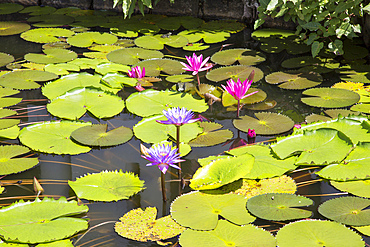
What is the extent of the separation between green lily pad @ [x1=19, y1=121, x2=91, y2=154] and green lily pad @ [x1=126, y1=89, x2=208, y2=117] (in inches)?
15.3

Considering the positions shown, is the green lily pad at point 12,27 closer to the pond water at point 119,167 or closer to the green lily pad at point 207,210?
the pond water at point 119,167

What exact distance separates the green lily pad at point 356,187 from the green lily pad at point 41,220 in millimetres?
1296

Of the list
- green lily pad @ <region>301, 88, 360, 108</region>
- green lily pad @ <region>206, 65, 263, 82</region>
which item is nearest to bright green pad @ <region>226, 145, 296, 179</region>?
green lily pad @ <region>301, 88, 360, 108</region>

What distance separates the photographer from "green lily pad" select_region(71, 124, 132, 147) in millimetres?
2330

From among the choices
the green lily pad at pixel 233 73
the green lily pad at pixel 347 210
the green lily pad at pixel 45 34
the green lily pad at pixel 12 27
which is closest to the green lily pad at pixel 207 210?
the green lily pad at pixel 347 210

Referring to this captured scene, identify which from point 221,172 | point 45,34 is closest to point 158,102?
point 221,172

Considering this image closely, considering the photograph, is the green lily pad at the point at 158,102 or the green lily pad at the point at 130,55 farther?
the green lily pad at the point at 130,55

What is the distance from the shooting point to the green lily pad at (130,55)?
3547 millimetres

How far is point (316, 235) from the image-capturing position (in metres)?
1.59

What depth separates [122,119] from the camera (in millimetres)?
2682

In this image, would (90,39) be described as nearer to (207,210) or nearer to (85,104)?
(85,104)

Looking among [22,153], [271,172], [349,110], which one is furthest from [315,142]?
[22,153]

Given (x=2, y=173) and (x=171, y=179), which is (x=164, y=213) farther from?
(x=2, y=173)

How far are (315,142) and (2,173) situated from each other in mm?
1766
